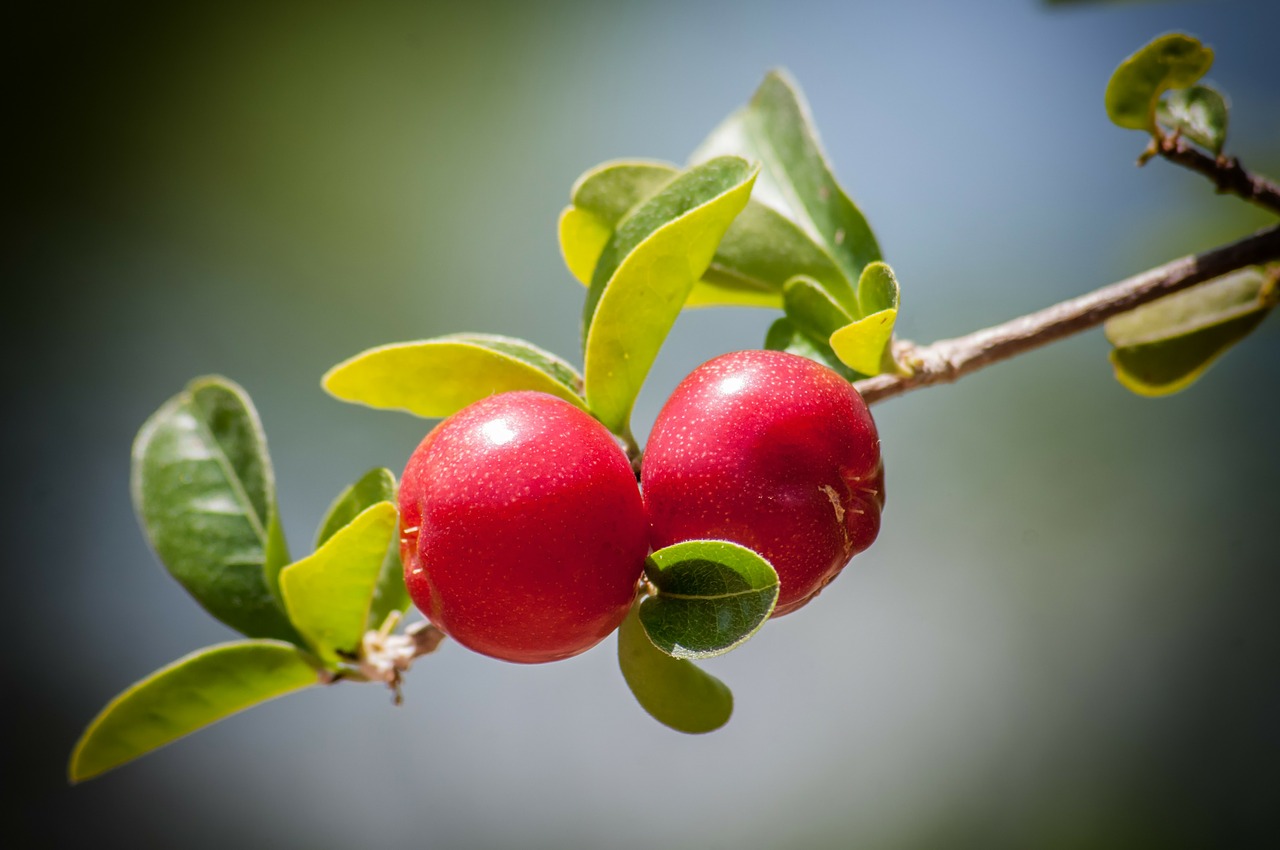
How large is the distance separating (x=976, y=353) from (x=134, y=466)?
2.33ft

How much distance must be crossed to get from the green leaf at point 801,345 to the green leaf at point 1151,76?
1.09ft

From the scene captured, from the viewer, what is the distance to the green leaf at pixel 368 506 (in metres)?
0.68

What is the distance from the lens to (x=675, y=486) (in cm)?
59

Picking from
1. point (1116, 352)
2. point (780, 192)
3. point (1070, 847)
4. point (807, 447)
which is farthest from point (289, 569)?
point (1070, 847)

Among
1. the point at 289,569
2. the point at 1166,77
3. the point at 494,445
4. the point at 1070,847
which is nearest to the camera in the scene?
the point at 494,445

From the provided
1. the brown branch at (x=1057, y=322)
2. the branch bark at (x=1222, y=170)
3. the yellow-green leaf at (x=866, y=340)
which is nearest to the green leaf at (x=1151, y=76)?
the branch bark at (x=1222, y=170)

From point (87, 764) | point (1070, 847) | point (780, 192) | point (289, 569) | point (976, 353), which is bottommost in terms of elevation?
point (1070, 847)

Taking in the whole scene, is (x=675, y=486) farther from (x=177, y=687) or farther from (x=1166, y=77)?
(x=1166, y=77)

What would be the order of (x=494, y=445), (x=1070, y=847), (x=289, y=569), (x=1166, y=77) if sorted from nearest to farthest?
(x=494, y=445) < (x=289, y=569) < (x=1166, y=77) < (x=1070, y=847)

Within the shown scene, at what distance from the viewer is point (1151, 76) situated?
0.81 meters

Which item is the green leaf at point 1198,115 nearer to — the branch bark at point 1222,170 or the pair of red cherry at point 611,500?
the branch bark at point 1222,170

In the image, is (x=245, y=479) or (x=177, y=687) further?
(x=245, y=479)

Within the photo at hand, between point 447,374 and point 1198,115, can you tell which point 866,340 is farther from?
point 1198,115

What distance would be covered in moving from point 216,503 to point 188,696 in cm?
17
